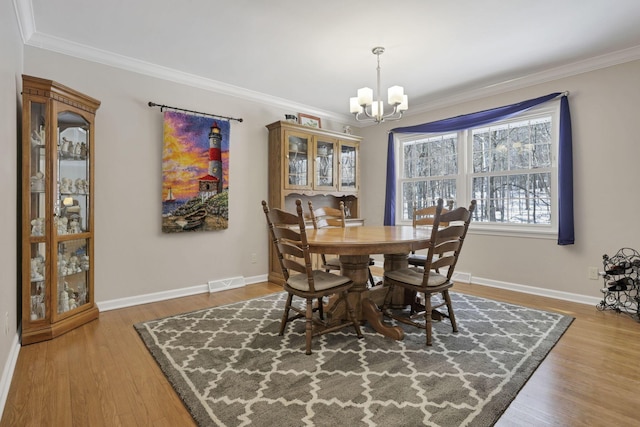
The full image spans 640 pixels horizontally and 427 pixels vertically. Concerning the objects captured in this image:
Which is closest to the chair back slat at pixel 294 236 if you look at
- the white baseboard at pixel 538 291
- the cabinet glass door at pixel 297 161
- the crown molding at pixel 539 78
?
the cabinet glass door at pixel 297 161

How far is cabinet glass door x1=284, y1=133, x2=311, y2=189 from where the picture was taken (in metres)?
4.05

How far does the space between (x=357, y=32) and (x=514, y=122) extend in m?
2.34

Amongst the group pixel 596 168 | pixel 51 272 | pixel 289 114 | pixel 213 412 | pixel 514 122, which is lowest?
pixel 213 412

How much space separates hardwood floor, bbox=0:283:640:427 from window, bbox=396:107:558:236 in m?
1.45

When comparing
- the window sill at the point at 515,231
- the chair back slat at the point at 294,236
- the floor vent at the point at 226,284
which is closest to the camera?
the chair back slat at the point at 294,236

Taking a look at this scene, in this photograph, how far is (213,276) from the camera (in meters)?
3.76

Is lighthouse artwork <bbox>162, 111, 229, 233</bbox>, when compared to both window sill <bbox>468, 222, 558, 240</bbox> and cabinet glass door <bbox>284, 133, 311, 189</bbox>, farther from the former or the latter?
window sill <bbox>468, 222, 558, 240</bbox>

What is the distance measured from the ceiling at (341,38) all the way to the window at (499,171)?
564mm

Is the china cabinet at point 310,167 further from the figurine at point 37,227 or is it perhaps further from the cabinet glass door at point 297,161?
the figurine at point 37,227

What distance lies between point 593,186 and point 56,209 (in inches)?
188

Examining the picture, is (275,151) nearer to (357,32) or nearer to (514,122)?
(357,32)

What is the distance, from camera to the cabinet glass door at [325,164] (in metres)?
4.41

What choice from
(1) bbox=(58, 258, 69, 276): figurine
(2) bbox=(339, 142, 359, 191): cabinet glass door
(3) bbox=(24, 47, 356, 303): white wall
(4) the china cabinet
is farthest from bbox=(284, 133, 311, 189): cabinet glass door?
(1) bbox=(58, 258, 69, 276): figurine

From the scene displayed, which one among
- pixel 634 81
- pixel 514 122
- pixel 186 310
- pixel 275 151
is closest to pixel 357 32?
pixel 275 151
